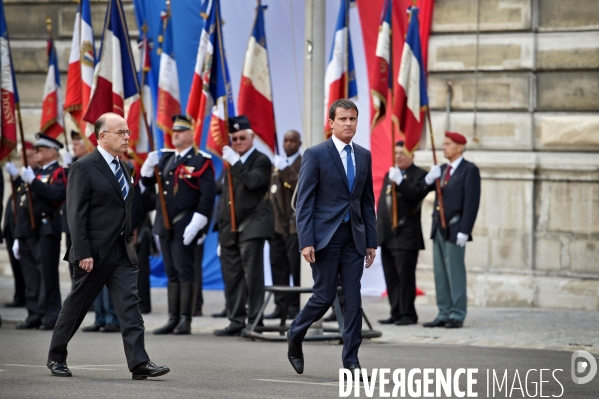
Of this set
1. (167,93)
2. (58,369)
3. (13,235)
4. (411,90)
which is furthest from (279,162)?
(58,369)

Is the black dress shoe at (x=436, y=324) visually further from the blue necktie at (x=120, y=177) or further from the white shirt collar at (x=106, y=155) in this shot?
the white shirt collar at (x=106, y=155)

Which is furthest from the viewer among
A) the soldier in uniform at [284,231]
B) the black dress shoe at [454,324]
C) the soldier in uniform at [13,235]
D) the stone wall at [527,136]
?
the stone wall at [527,136]

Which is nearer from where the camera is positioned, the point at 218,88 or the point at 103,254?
the point at 103,254

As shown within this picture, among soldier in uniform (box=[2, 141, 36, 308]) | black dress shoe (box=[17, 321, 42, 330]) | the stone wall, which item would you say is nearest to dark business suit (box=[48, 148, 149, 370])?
black dress shoe (box=[17, 321, 42, 330])

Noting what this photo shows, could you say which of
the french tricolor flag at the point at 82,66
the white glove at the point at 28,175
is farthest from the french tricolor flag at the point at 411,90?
the white glove at the point at 28,175

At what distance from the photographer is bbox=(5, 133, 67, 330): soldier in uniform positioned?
11336 mm

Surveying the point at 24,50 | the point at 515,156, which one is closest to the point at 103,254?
→ the point at 515,156

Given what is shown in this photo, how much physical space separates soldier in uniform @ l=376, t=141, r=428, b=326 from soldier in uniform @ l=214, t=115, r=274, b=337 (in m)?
1.65

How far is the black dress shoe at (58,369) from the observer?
718 centimetres

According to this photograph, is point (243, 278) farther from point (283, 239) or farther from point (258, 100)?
point (258, 100)

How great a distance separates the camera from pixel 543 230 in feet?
42.6

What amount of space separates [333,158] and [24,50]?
969 centimetres

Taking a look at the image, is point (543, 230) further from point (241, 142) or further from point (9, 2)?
point (9, 2)

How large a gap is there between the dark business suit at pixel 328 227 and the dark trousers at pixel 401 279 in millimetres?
4298
